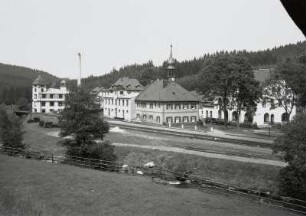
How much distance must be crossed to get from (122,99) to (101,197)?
6626 centimetres

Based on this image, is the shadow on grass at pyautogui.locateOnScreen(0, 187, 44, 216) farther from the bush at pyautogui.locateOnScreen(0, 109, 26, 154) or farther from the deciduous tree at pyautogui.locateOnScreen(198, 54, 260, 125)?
the deciduous tree at pyautogui.locateOnScreen(198, 54, 260, 125)

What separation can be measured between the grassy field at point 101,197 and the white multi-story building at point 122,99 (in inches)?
2138

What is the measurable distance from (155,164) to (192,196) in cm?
1380

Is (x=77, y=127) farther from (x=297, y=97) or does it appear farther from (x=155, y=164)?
(x=297, y=97)

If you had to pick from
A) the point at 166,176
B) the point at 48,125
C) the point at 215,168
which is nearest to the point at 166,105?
the point at 48,125

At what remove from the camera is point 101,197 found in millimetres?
24000

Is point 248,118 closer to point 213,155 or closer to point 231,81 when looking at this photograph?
point 231,81

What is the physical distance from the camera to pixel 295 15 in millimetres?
2566

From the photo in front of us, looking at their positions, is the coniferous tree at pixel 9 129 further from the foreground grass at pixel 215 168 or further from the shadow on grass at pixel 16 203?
the shadow on grass at pixel 16 203

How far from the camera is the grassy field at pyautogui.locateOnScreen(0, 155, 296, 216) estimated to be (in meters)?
20.9

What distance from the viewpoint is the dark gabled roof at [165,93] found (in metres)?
76.0

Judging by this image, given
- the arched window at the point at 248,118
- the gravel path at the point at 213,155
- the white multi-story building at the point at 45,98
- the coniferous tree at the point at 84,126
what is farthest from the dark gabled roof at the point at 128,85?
the coniferous tree at the point at 84,126

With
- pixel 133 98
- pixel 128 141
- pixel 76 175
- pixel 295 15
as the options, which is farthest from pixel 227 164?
pixel 133 98

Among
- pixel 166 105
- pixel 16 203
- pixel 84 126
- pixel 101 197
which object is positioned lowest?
pixel 101 197
